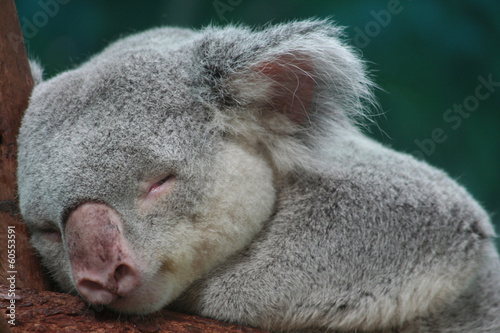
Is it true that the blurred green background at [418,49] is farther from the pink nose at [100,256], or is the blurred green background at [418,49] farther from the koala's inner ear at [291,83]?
the pink nose at [100,256]

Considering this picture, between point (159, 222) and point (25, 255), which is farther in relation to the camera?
point (25, 255)

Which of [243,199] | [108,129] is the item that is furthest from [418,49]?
[108,129]

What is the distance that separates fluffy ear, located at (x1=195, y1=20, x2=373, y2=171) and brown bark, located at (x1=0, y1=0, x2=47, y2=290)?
80cm

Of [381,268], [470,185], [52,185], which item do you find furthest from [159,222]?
[470,185]

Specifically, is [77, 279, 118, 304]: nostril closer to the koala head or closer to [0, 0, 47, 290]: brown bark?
the koala head

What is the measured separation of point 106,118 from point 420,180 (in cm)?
140

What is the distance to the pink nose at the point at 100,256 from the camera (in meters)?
1.49

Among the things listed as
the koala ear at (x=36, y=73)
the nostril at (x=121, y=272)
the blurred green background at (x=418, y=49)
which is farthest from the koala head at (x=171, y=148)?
the blurred green background at (x=418, y=49)

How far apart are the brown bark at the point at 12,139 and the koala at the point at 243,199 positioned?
0.07 m

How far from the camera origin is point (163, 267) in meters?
1.64

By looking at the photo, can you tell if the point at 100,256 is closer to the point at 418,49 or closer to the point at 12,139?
the point at 12,139

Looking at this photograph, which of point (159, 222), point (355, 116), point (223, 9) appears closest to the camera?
point (159, 222)

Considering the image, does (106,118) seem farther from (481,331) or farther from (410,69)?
(410,69)

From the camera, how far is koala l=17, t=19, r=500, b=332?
1.60 meters
